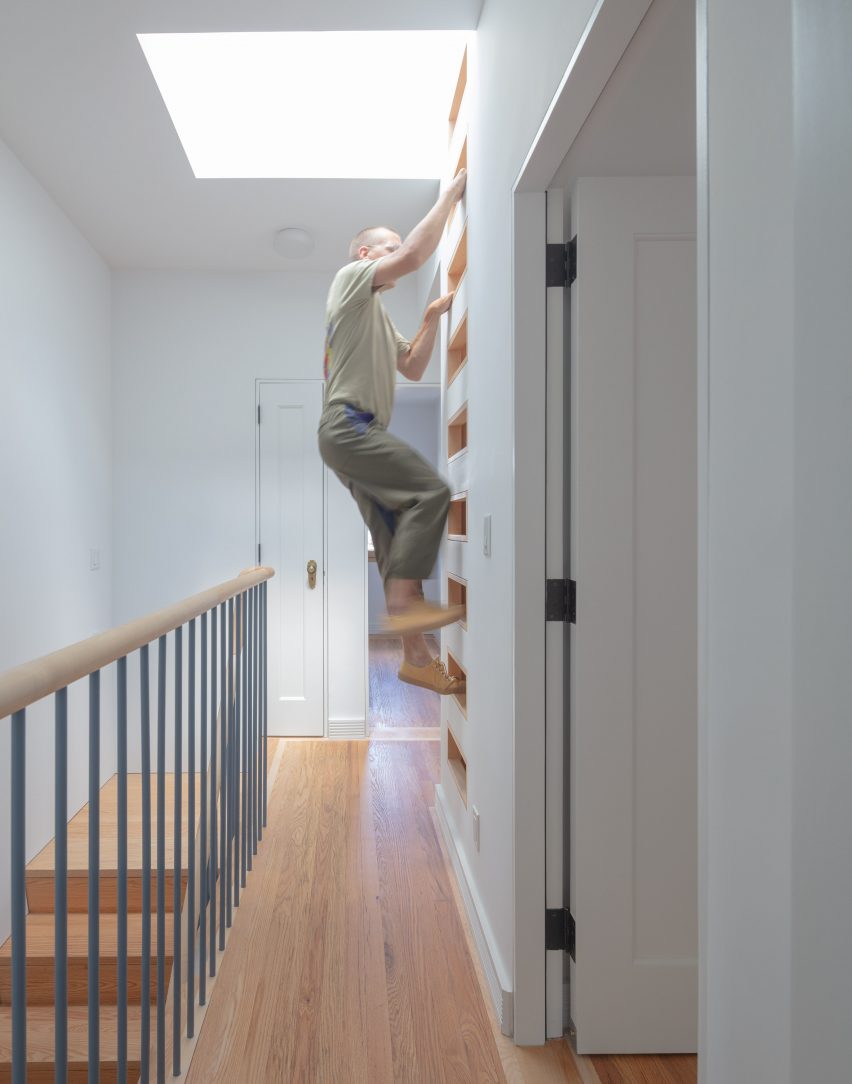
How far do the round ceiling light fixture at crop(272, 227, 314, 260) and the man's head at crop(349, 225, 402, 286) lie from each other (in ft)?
4.96

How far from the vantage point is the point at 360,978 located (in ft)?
6.49

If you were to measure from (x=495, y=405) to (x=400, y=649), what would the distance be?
5.80 m

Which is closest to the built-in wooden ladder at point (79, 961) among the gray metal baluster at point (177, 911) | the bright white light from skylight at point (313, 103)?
the gray metal baluster at point (177, 911)

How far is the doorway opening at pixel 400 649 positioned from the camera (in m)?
4.75

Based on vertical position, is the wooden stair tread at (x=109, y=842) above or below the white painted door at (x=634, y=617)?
below

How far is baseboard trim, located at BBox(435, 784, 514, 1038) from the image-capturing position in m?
1.70

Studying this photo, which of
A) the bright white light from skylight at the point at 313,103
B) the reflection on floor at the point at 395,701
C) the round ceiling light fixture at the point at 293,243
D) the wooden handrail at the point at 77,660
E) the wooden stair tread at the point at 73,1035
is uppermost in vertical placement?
the bright white light from skylight at the point at 313,103

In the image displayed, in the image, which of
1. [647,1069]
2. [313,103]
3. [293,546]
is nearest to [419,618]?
[647,1069]

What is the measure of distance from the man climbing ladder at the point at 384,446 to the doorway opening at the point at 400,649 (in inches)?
10.2

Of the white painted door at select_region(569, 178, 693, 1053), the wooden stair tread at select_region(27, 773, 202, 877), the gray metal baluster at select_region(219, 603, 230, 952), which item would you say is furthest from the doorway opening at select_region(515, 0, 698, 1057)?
the wooden stair tread at select_region(27, 773, 202, 877)

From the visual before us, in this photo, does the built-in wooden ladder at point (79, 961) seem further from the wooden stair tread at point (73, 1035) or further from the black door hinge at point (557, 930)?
the black door hinge at point (557, 930)

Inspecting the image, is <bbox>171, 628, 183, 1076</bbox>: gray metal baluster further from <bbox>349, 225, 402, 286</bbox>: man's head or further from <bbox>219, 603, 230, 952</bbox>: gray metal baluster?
<bbox>349, 225, 402, 286</bbox>: man's head

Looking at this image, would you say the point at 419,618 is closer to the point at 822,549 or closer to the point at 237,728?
the point at 237,728

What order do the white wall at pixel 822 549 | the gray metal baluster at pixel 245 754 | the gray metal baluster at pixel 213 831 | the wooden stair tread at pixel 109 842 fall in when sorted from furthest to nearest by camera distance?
the wooden stair tread at pixel 109 842, the gray metal baluster at pixel 245 754, the gray metal baluster at pixel 213 831, the white wall at pixel 822 549
